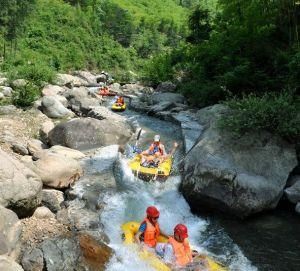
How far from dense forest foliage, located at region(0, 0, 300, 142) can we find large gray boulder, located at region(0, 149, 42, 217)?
5.92 meters

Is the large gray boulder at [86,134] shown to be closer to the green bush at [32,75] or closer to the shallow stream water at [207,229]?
the shallow stream water at [207,229]

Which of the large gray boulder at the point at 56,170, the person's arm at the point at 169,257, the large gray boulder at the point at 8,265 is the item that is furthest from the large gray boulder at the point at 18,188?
the person's arm at the point at 169,257

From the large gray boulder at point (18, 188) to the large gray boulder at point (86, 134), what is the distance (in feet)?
18.3

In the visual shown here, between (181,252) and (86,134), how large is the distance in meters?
8.04

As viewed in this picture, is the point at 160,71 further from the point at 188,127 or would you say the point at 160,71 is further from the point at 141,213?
the point at 141,213

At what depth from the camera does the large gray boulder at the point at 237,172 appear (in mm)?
10570

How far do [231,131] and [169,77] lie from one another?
21.6 m

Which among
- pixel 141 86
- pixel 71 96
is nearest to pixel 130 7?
pixel 141 86

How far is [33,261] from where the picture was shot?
7.29m

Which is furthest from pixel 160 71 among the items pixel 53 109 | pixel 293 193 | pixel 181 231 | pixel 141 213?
pixel 181 231

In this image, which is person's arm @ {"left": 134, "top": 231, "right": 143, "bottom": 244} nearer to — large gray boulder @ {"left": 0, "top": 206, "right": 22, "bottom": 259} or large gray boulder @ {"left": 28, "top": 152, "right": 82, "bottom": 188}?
large gray boulder @ {"left": 0, "top": 206, "right": 22, "bottom": 259}

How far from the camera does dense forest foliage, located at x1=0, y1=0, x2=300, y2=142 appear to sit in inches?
550

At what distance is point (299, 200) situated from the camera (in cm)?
1086

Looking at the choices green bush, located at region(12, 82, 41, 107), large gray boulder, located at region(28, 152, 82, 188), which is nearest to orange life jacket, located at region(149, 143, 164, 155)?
large gray boulder, located at region(28, 152, 82, 188)
